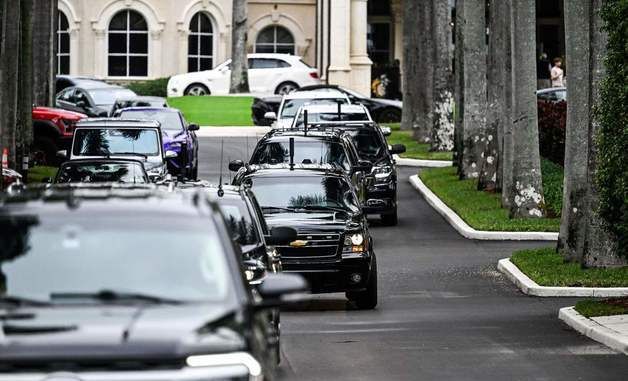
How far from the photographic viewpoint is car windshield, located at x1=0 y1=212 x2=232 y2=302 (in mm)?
8516

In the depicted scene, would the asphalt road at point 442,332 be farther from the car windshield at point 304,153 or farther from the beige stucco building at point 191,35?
the beige stucco building at point 191,35

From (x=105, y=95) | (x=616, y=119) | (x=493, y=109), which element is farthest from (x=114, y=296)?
(x=105, y=95)

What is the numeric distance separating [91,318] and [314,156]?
18.4 m

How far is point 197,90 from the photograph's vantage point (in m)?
60.8

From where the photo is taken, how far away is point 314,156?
26.4 m

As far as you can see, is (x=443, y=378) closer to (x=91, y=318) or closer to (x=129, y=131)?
(x=91, y=318)

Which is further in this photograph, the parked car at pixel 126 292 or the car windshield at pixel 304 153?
the car windshield at pixel 304 153

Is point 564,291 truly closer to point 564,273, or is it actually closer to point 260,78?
point 564,273

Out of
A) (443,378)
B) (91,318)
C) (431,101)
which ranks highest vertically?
(431,101)

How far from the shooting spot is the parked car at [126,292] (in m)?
7.61

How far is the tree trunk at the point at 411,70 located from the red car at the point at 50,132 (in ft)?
39.5

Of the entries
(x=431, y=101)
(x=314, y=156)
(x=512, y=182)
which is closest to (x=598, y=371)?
(x=314, y=156)

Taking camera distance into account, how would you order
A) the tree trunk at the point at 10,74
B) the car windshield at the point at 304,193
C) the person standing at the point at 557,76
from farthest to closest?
the person standing at the point at 557,76 < the tree trunk at the point at 10,74 < the car windshield at the point at 304,193

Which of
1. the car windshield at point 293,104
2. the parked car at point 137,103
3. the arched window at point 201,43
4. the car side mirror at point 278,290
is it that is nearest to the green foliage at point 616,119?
the car side mirror at point 278,290
